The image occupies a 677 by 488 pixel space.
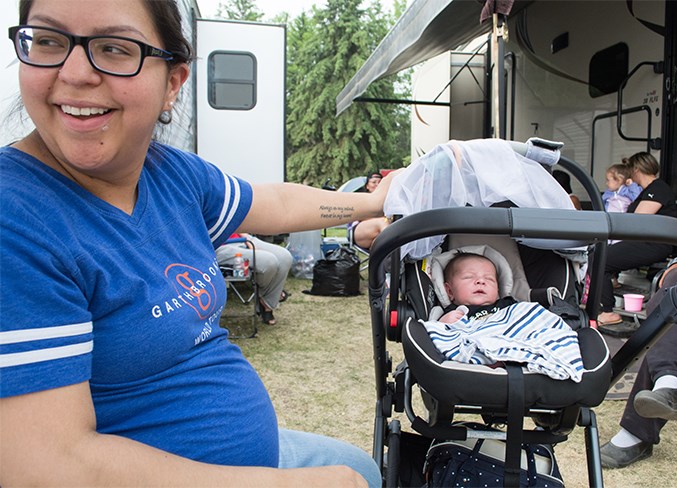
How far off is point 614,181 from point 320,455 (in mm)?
5195

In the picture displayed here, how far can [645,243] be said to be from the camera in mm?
4891

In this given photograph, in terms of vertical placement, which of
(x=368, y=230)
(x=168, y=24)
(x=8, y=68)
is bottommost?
(x=368, y=230)

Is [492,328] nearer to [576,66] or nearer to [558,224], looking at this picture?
[558,224]

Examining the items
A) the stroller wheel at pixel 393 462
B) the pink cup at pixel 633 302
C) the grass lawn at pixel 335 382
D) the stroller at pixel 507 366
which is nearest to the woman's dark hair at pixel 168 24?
the stroller at pixel 507 366

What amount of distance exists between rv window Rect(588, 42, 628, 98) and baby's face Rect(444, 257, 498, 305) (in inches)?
176

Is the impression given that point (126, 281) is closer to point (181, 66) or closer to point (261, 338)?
point (181, 66)

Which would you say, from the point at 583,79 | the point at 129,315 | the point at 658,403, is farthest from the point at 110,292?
the point at 583,79

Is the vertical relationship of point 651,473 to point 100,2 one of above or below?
below

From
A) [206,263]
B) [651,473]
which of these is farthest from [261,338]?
[206,263]

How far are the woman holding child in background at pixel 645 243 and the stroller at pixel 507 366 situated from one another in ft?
10.5

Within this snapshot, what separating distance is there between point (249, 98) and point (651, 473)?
6265mm

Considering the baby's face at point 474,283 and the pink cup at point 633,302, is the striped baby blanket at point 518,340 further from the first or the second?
the pink cup at point 633,302

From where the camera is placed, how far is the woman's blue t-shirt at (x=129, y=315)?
793 millimetres

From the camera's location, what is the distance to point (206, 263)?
1.19 m
